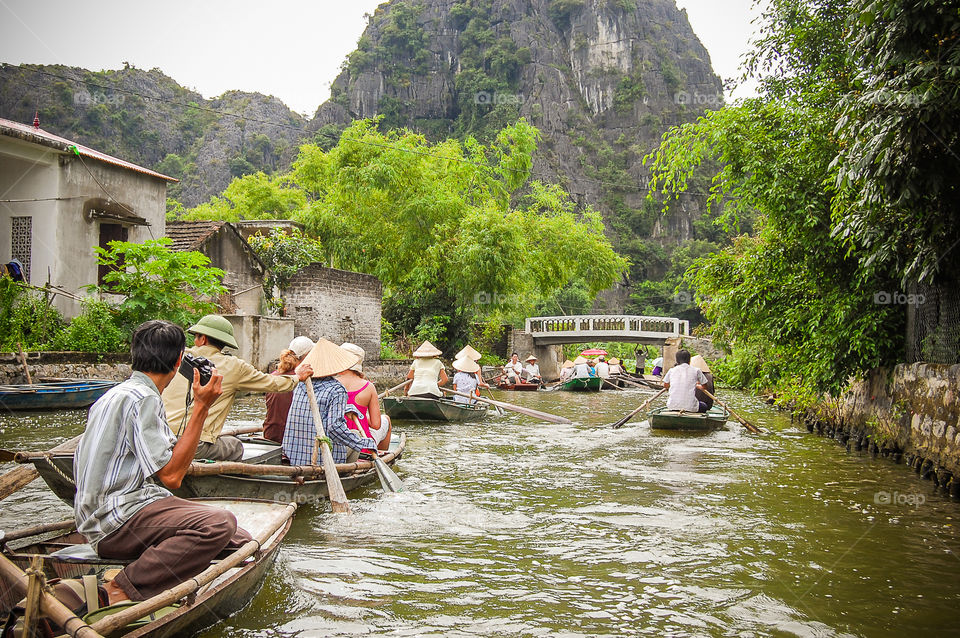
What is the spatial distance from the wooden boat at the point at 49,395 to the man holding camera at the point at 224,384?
23.7 feet

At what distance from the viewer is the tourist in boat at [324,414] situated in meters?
6.54

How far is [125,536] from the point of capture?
335 cm

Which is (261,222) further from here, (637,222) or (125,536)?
(637,222)

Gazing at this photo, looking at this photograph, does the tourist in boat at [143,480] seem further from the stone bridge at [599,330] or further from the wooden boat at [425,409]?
the stone bridge at [599,330]

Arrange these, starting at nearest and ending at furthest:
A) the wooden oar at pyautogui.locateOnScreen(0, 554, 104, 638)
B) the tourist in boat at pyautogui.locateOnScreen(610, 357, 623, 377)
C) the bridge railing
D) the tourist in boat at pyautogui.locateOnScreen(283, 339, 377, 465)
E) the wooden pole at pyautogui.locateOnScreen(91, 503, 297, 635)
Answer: the wooden oar at pyautogui.locateOnScreen(0, 554, 104, 638)
the wooden pole at pyautogui.locateOnScreen(91, 503, 297, 635)
the tourist in boat at pyautogui.locateOnScreen(283, 339, 377, 465)
the tourist in boat at pyautogui.locateOnScreen(610, 357, 623, 377)
the bridge railing

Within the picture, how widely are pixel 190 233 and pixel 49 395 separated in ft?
28.3

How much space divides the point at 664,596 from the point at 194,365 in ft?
10.1

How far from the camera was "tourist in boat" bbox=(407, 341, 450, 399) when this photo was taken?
13109 millimetres

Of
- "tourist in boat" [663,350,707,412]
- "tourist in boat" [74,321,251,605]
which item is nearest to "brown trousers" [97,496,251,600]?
"tourist in boat" [74,321,251,605]

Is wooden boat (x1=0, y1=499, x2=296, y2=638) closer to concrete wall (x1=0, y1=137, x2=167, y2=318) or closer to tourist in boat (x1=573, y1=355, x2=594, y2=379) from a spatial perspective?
concrete wall (x1=0, y1=137, x2=167, y2=318)

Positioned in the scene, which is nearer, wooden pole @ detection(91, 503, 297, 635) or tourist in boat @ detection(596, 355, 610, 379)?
wooden pole @ detection(91, 503, 297, 635)

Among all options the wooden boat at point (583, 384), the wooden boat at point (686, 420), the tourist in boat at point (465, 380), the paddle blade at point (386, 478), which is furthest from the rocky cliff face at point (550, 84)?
the paddle blade at point (386, 478)

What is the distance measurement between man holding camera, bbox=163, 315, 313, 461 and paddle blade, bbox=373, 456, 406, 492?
1.25m

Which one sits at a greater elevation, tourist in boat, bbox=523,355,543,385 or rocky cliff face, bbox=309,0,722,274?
rocky cliff face, bbox=309,0,722,274
